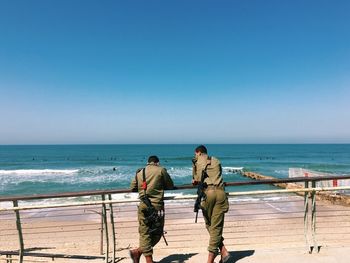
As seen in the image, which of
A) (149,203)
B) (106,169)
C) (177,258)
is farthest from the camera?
(106,169)

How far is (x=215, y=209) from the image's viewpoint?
177 inches

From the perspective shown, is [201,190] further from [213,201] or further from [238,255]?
[238,255]

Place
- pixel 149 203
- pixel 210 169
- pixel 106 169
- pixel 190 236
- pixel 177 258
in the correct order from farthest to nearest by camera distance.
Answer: pixel 106 169 < pixel 190 236 < pixel 177 258 < pixel 210 169 < pixel 149 203

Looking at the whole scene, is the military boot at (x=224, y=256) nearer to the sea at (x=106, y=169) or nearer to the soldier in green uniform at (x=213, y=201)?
the soldier in green uniform at (x=213, y=201)

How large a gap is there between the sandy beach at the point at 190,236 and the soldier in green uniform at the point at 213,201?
0.42 metres

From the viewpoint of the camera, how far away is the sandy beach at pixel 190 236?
4.93 m

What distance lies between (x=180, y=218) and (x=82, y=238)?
5.23 metres

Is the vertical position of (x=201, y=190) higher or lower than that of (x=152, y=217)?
higher

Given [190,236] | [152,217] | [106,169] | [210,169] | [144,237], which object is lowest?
[106,169]

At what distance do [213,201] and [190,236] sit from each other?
9.83 meters

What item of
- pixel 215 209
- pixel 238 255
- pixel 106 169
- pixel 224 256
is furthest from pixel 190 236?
pixel 106 169

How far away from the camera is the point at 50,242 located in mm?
13508

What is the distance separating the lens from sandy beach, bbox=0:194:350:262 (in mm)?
4930

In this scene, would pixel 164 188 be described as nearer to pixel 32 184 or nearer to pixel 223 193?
pixel 223 193
